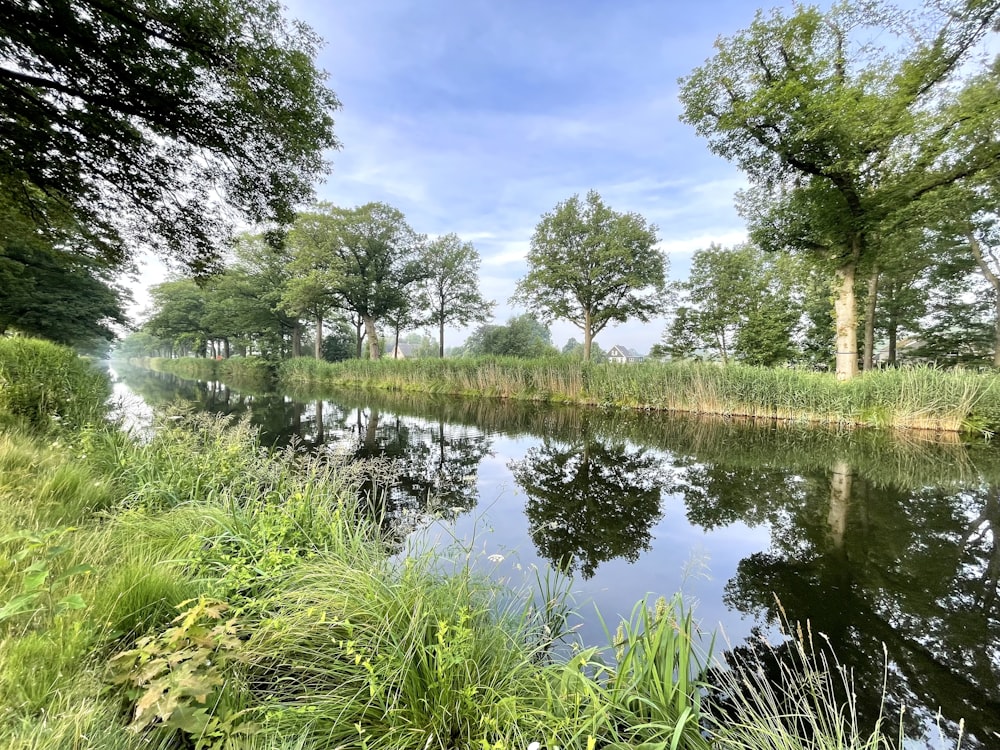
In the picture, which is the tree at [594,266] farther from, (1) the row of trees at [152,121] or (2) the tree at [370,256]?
(1) the row of trees at [152,121]

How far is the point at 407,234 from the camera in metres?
25.2

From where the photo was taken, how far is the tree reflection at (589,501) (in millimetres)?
3508

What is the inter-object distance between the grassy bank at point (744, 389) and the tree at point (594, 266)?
15.9ft

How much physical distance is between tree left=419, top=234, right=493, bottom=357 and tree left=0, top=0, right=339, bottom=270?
19305 millimetres


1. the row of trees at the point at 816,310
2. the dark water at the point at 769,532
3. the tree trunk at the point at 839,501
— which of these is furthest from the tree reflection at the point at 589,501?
the row of trees at the point at 816,310

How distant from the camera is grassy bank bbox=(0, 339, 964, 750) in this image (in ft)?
3.92

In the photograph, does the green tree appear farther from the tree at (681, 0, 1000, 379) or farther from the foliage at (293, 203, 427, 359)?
the tree at (681, 0, 1000, 379)

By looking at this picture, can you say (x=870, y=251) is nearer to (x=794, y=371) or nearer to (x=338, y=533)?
(x=794, y=371)

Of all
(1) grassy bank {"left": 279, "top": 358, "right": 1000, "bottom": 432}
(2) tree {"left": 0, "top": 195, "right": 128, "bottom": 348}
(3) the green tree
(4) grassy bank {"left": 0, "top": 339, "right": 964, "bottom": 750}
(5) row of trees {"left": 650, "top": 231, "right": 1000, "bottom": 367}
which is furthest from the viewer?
(3) the green tree

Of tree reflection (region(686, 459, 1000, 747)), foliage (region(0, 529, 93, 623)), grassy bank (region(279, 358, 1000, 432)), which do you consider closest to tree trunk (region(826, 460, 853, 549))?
tree reflection (region(686, 459, 1000, 747))

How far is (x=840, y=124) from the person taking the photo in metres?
9.02

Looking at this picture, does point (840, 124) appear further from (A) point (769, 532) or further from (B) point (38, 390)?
(B) point (38, 390)

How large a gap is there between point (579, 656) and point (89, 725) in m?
1.54

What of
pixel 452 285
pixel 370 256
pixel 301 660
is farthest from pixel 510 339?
pixel 301 660
